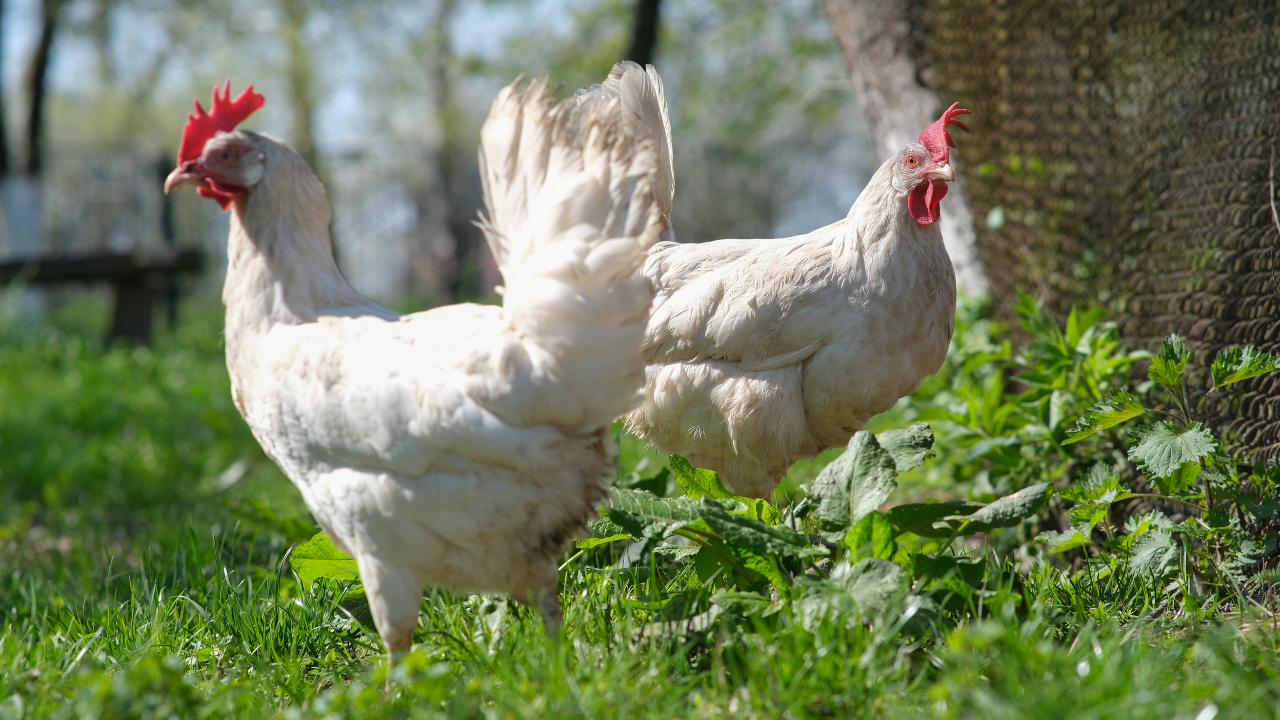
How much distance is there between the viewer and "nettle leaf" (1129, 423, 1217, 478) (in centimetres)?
239

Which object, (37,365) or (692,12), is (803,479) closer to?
(37,365)

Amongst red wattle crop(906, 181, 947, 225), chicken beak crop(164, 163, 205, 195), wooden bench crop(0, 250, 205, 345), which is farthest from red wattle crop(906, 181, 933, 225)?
wooden bench crop(0, 250, 205, 345)

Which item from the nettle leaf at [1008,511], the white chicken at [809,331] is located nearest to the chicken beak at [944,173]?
the white chicken at [809,331]

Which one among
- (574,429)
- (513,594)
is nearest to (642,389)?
(574,429)

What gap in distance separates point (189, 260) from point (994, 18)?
8425 millimetres

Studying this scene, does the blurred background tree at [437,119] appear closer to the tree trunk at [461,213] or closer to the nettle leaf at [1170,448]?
the tree trunk at [461,213]

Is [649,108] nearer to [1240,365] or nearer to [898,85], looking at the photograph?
[898,85]

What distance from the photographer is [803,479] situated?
470cm

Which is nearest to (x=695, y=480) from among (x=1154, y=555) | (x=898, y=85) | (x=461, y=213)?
(x=1154, y=555)

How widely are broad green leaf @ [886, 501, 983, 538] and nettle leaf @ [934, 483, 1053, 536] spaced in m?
0.04

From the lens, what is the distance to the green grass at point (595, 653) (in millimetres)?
1841

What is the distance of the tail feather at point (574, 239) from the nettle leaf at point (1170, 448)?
1.44 meters

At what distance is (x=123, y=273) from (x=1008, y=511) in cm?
945

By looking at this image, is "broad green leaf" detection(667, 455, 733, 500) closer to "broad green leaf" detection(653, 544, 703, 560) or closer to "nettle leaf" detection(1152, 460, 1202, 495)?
"broad green leaf" detection(653, 544, 703, 560)
